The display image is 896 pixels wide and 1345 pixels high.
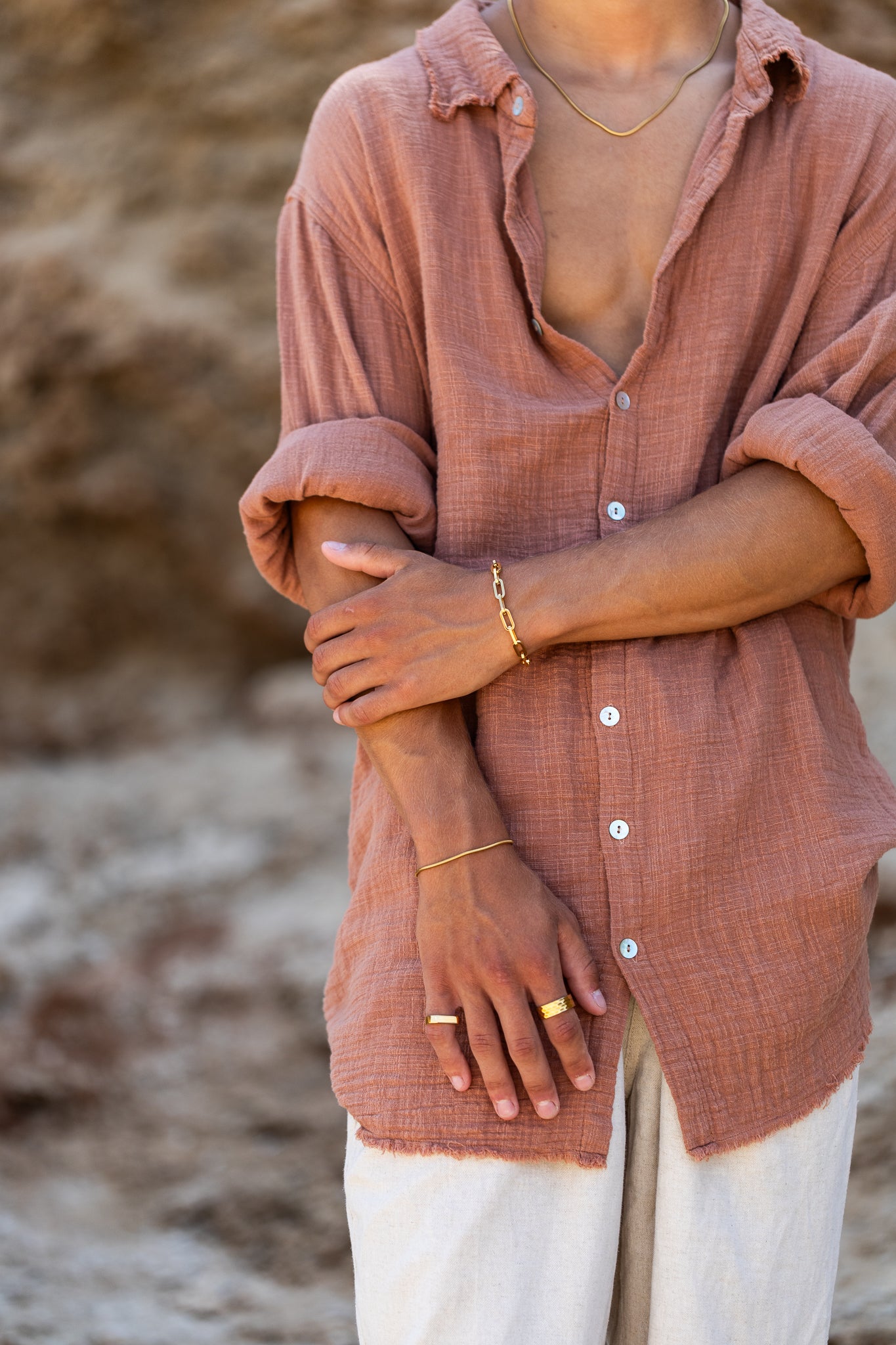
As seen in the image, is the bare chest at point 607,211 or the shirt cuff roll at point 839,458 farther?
the bare chest at point 607,211

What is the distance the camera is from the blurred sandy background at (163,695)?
2.47 meters

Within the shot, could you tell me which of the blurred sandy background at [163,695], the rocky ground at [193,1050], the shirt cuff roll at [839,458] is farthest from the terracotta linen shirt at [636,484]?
the blurred sandy background at [163,695]

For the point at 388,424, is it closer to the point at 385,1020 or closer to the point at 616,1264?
the point at 385,1020

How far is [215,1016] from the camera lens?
2.97m

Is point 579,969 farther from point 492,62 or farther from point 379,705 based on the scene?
point 492,62

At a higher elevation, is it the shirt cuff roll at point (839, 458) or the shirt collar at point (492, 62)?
the shirt collar at point (492, 62)

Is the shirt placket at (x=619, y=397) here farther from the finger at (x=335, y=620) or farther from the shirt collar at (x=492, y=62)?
the finger at (x=335, y=620)

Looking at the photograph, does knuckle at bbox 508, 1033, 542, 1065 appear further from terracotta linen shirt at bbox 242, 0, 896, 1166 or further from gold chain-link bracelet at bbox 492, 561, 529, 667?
gold chain-link bracelet at bbox 492, 561, 529, 667

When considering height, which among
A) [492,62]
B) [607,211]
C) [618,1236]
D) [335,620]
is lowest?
[618,1236]

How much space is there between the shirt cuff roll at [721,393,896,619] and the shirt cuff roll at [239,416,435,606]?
0.89ft

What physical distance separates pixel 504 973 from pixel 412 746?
0.63 ft

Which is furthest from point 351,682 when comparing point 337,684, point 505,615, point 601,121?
point 601,121

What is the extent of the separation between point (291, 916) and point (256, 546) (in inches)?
87.2

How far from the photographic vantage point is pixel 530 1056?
1008mm
